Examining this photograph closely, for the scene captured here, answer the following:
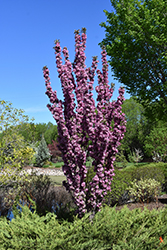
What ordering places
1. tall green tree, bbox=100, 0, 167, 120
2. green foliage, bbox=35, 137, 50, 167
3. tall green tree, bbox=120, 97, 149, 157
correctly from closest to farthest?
tall green tree, bbox=100, 0, 167, 120 → green foliage, bbox=35, 137, 50, 167 → tall green tree, bbox=120, 97, 149, 157

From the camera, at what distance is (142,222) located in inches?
191

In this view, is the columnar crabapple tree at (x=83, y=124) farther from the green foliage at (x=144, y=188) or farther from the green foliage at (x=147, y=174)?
the green foliage at (x=147, y=174)

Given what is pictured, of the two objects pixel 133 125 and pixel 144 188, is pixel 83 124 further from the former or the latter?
pixel 133 125

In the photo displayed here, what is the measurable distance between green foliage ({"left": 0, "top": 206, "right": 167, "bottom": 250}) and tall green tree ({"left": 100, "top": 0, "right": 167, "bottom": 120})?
428 inches

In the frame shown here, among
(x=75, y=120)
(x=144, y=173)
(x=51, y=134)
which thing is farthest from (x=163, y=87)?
(x=51, y=134)

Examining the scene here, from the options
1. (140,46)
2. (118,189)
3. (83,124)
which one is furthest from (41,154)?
(83,124)

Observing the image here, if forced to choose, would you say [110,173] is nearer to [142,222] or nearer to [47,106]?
[142,222]

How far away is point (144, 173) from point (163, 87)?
665 cm

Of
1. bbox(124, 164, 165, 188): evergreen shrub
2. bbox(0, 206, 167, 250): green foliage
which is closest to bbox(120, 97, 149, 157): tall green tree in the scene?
bbox(124, 164, 165, 188): evergreen shrub

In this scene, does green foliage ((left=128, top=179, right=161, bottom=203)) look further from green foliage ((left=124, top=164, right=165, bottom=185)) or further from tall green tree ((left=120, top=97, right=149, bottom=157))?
tall green tree ((left=120, top=97, right=149, bottom=157))

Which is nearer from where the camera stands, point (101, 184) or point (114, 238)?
point (114, 238)

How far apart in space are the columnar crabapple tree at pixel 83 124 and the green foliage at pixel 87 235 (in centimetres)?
72

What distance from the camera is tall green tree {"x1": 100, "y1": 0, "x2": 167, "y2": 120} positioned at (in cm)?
1293

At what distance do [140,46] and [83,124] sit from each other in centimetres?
1064
